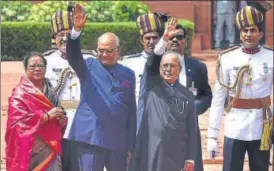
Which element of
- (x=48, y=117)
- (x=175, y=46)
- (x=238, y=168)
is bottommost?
(x=238, y=168)

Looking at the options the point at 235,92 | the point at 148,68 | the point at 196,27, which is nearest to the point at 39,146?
the point at 148,68

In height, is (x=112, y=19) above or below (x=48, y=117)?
above

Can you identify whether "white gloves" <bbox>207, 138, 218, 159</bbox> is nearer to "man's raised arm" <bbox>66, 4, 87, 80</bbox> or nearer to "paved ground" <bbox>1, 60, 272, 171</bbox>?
"man's raised arm" <bbox>66, 4, 87, 80</bbox>

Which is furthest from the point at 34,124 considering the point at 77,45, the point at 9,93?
the point at 9,93

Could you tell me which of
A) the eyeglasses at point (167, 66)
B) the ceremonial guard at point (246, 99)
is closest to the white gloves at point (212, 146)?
the ceremonial guard at point (246, 99)

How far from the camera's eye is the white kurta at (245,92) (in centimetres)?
733

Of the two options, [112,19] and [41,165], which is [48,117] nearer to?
[41,165]

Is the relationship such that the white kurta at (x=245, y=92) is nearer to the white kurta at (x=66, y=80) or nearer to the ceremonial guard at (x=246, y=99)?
the ceremonial guard at (x=246, y=99)

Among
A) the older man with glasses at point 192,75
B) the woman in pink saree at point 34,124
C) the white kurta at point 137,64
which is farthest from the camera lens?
the white kurta at point 137,64

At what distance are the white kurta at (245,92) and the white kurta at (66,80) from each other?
116 cm

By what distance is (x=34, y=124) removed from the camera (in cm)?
670

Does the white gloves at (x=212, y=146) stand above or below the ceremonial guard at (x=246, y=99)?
below

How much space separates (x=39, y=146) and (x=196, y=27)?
13.3 meters

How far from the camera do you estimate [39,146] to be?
268 inches
